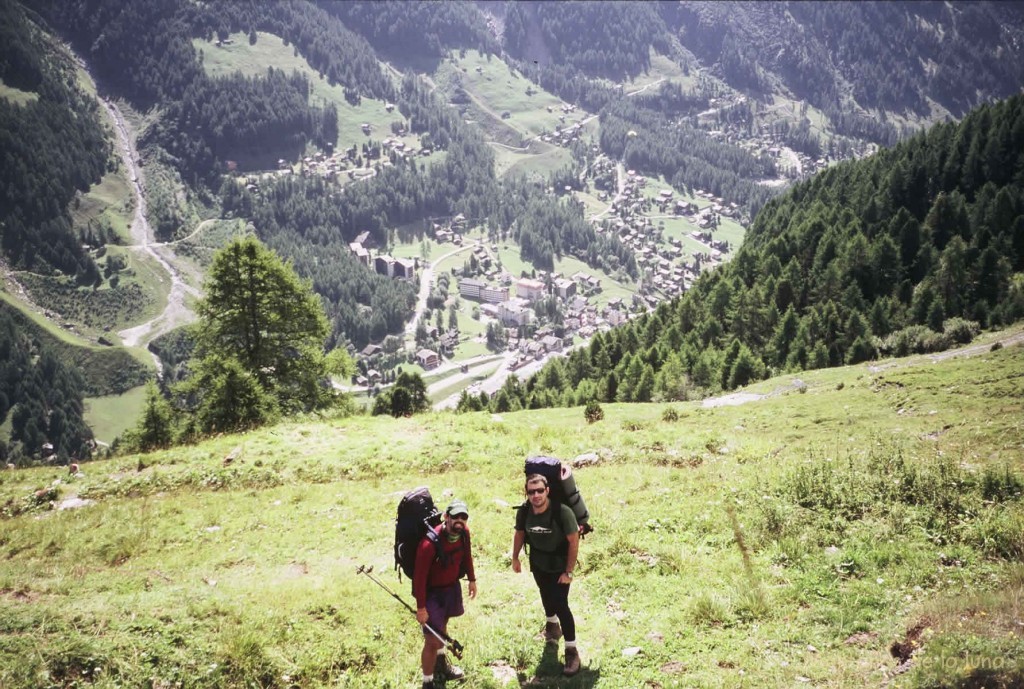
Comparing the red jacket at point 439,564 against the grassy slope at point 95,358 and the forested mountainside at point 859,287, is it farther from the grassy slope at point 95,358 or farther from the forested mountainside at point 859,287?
the grassy slope at point 95,358

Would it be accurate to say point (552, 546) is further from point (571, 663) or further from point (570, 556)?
point (571, 663)

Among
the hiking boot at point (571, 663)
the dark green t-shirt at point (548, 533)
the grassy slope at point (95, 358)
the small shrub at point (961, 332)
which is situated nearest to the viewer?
the dark green t-shirt at point (548, 533)

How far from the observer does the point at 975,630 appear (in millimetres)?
9227

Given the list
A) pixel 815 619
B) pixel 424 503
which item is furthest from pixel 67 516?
pixel 815 619

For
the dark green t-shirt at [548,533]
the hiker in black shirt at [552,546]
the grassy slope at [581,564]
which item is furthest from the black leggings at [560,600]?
the grassy slope at [581,564]

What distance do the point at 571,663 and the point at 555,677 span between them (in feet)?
1.16

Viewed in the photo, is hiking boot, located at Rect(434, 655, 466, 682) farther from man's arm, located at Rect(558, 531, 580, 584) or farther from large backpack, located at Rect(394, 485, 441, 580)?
man's arm, located at Rect(558, 531, 580, 584)

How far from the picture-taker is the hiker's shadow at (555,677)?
1008 centimetres

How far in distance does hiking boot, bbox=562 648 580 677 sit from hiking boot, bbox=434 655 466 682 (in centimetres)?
181

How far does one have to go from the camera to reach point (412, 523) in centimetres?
1021

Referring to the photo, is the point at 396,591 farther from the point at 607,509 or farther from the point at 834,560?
the point at 834,560

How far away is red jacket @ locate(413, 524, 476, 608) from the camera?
9.82 metres

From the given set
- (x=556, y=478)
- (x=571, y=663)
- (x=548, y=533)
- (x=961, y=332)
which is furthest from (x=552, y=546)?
(x=961, y=332)

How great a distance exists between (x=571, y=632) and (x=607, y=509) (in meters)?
7.16
